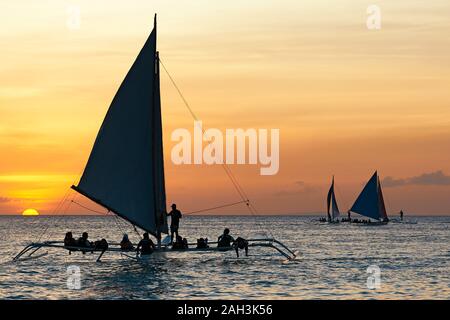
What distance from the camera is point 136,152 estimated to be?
40.7 meters

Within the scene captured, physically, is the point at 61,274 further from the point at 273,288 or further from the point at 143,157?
the point at 273,288

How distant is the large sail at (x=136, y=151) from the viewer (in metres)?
40.0

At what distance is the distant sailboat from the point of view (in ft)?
397

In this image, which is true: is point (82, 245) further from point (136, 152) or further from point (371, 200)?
point (371, 200)

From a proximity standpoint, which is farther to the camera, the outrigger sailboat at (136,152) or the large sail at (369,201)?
the large sail at (369,201)

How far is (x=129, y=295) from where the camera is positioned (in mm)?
30891

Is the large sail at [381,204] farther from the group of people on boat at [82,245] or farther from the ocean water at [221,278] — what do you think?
the group of people on boat at [82,245]

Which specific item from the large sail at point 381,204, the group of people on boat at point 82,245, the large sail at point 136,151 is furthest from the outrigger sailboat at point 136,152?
the large sail at point 381,204

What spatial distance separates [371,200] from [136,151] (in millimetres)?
86908

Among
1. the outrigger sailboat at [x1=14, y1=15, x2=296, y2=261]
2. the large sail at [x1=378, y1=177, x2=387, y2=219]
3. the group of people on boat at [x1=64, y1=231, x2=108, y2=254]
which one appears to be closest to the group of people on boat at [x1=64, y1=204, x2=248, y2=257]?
the group of people on boat at [x1=64, y1=231, x2=108, y2=254]

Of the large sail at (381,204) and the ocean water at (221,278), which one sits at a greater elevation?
the large sail at (381,204)

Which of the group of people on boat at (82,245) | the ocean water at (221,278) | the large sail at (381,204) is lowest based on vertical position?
the ocean water at (221,278)

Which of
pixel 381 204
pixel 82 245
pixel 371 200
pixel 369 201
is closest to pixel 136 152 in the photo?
pixel 82 245
